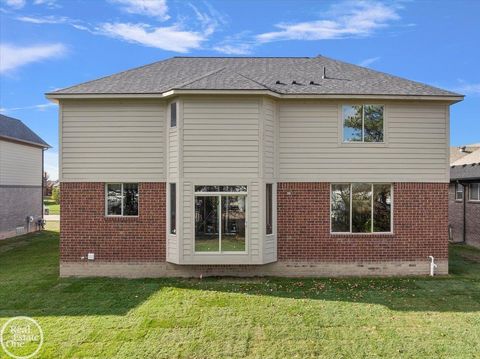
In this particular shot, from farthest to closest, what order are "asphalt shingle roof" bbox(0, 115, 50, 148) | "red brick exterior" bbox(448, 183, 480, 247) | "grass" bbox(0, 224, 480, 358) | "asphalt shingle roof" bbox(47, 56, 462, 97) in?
"asphalt shingle roof" bbox(0, 115, 50, 148) → "red brick exterior" bbox(448, 183, 480, 247) → "asphalt shingle roof" bbox(47, 56, 462, 97) → "grass" bbox(0, 224, 480, 358)

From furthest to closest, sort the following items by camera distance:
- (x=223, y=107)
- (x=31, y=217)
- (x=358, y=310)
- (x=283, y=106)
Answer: (x=31, y=217), (x=283, y=106), (x=223, y=107), (x=358, y=310)

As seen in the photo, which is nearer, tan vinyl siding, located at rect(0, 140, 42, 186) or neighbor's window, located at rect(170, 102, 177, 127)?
neighbor's window, located at rect(170, 102, 177, 127)

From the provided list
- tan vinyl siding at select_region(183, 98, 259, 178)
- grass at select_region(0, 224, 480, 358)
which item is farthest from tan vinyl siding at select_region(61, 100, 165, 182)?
grass at select_region(0, 224, 480, 358)

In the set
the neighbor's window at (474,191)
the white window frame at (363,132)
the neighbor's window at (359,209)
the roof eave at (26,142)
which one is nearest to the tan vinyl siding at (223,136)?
the white window frame at (363,132)

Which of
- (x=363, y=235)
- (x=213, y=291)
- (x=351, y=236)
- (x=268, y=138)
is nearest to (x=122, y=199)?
(x=213, y=291)

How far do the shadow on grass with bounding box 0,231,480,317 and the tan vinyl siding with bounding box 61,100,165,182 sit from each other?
3242mm

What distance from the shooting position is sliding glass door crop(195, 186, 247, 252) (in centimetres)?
1029

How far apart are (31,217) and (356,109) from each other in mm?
20001

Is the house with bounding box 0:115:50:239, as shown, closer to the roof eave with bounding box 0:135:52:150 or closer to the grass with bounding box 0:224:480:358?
the roof eave with bounding box 0:135:52:150

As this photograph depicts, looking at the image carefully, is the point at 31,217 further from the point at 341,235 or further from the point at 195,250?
the point at 341,235

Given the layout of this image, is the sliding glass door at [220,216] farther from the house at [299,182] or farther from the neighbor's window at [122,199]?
the neighbor's window at [122,199]

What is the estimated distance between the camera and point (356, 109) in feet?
36.0

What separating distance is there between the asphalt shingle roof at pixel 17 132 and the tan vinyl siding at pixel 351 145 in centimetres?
1644

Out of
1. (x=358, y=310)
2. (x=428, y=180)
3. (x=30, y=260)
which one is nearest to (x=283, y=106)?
(x=428, y=180)
